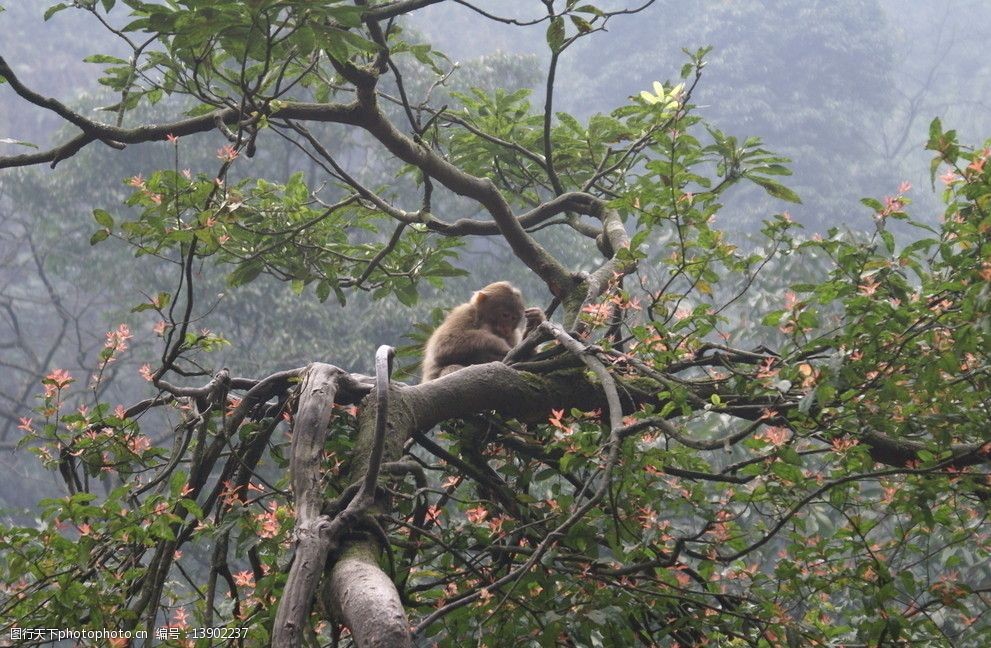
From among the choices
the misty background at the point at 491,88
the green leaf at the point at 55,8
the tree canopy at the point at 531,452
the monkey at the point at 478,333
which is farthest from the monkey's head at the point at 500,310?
the misty background at the point at 491,88

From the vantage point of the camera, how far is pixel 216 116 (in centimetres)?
292

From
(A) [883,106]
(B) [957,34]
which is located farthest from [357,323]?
(B) [957,34]

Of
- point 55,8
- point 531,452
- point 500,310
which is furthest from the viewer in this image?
point 500,310

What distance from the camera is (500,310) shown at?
4.87 meters

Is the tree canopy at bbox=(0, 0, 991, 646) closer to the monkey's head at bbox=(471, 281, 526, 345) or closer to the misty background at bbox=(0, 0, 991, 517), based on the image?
the monkey's head at bbox=(471, 281, 526, 345)

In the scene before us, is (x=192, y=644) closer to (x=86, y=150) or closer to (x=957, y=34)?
(x=86, y=150)

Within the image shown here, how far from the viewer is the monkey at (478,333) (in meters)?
4.21

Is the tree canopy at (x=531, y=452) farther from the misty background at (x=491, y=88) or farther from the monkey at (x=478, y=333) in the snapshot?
the misty background at (x=491, y=88)

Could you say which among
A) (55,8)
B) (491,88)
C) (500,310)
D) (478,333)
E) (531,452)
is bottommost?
(531,452)

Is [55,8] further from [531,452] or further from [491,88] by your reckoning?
[491,88]

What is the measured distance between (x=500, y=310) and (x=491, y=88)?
1074 cm

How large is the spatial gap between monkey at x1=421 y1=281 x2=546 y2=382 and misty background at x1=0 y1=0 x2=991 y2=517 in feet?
23.4

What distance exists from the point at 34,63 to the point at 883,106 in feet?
63.3

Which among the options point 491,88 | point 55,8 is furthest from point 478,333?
point 491,88
